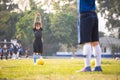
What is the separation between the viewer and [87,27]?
2307 mm

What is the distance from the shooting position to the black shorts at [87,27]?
2.30 m

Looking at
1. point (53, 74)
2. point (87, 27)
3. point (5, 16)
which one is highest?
point (5, 16)

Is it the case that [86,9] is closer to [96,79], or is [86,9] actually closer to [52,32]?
[96,79]

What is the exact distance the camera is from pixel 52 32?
8.51 m

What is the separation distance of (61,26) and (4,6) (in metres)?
8.12

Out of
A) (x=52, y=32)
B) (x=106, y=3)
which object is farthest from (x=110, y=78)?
(x=52, y=32)

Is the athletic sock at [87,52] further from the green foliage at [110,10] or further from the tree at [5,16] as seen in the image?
the green foliage at [110,10]

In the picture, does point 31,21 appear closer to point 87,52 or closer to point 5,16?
point 5,16

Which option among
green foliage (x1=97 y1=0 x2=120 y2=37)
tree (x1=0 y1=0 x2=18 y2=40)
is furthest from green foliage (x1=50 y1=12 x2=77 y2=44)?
tree (x1=0 y1=0 x2=18 y2=40)

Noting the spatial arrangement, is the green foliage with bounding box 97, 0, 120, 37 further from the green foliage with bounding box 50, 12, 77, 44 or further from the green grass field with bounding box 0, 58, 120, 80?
the green foliage with bounding box 50, 12, 77, 44

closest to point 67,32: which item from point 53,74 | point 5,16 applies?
point 5,16

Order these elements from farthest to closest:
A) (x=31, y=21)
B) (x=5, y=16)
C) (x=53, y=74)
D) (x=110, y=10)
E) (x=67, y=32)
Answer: (x=67, y=32) < (x=31, y=21) < (x=110, y=10) < (x=5, y=16) < (x=53, y=74)

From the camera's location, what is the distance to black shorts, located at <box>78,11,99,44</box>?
2.30 metres

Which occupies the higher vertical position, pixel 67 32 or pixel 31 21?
pixel 31 21
